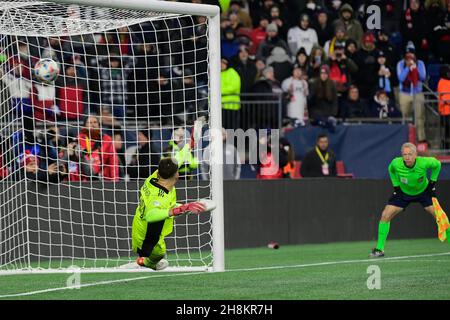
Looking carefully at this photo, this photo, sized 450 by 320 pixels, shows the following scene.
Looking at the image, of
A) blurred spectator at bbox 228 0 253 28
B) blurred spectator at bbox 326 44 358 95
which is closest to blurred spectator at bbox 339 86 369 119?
blurred spectator at bbox 326 44 358 95

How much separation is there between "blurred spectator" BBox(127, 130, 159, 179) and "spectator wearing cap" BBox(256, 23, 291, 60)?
4.93m

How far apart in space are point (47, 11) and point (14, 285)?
12.8 ft

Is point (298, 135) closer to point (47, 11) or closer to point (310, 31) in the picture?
point (310, 31)

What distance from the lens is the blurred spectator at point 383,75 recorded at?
23.4 meters

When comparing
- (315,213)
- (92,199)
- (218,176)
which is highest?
(218,176)

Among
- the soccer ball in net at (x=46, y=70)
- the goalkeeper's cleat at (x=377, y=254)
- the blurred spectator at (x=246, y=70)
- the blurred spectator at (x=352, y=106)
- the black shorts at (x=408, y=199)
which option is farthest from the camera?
the blurred spectator at (x=352, y=106)

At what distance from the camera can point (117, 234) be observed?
17.8m

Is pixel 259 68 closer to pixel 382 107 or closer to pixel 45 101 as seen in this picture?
pixel 382 107

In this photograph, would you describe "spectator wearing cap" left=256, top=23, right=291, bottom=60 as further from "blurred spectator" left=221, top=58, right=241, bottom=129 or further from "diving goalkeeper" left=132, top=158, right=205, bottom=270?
"diving goalkeeper" left=132, top=158, right=205, bottom=270

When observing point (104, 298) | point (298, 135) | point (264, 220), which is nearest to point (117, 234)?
point (264, 220)

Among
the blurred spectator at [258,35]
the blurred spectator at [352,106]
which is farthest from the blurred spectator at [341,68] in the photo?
the blurred spectator at [258,35]

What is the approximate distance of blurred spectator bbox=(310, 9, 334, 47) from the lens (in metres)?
23.8

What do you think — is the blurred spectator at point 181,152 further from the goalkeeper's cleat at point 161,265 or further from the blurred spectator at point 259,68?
the blurred spectator at point 259,68

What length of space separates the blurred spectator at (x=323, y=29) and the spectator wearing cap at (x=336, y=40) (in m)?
0.12
